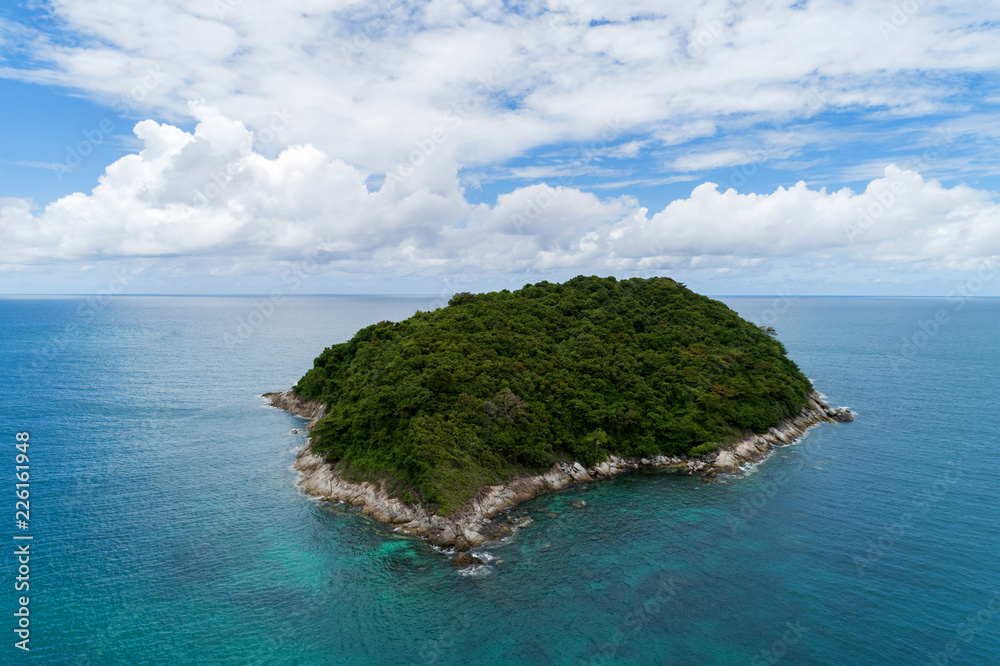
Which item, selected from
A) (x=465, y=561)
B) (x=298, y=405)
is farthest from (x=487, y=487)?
(x=298, y=405)

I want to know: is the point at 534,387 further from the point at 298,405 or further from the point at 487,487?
the point at 298,405

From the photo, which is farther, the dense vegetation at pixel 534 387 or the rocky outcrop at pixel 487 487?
the dense vegetation at pixel 534 387

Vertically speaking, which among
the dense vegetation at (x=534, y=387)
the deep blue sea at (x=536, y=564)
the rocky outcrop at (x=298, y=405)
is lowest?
the deep blue sea at (x=536, y=564)

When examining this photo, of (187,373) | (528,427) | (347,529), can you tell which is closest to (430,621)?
(347,529)

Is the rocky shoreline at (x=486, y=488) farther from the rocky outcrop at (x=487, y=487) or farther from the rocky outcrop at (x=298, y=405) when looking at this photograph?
the rocky outcrop at (x=298, y=405)

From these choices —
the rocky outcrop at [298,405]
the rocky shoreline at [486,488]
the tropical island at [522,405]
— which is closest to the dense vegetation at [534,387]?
the tropical island at [522,405]

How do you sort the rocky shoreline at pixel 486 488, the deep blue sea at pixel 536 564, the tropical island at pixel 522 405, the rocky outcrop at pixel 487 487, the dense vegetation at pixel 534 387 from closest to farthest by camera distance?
the deep blue sea at pixel 536 564 < the rocky shoreline at pixel 486 488 < the rocky outcrop at pixel 487 487 < the tropical island at pixel 522 405 < the dense vegetation at pixel 534 387

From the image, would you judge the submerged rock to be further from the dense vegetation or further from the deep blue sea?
the dense vegetation
